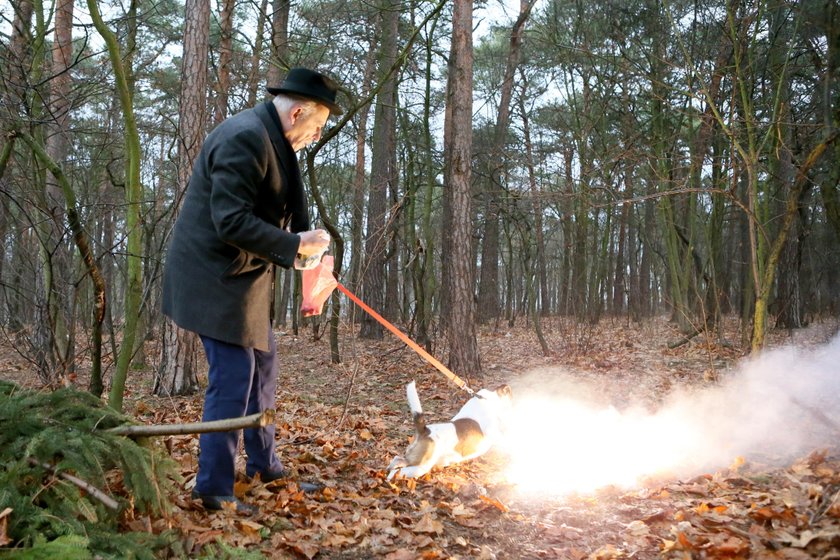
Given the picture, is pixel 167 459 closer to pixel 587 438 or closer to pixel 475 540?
pixel 475 540

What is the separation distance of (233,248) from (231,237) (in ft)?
0.56

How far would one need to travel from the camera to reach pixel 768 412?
18.5ft

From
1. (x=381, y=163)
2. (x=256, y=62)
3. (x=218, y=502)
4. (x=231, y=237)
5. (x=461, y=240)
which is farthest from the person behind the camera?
(x=381, y=163)

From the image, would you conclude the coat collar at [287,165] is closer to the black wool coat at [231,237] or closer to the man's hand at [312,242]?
the black wool coat at [231,237]

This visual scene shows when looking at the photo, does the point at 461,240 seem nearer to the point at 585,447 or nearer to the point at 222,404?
the point at 585,447

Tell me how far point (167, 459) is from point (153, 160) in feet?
44.4

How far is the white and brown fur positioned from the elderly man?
1174mm

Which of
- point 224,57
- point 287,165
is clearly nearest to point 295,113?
point 287,165

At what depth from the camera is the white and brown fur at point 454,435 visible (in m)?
3.97

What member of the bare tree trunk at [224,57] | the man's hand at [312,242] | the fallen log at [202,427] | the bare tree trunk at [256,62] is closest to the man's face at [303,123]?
the man's hand at [312,242]

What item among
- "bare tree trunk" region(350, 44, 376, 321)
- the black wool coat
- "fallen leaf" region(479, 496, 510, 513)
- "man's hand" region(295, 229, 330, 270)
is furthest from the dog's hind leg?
"bare tree trunk" region(350, 44, 376, 321)

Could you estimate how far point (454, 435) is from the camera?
4.16m

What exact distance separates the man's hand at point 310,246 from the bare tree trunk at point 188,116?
374 centimetres

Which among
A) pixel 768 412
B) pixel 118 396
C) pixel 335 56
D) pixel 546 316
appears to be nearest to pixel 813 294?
pixel 546 316
